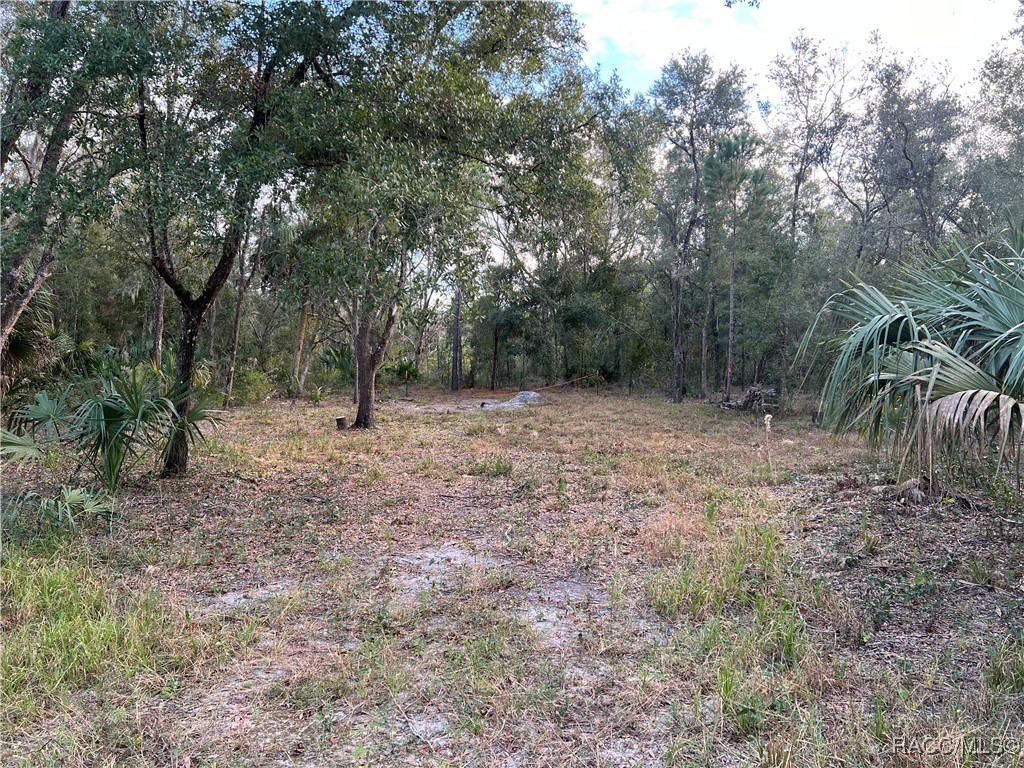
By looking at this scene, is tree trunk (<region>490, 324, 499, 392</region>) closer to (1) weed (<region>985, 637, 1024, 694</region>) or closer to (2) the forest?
(2) the forest

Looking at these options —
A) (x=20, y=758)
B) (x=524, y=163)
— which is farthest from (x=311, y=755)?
(x=524, y=163)

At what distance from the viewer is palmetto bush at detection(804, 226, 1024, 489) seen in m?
2.67

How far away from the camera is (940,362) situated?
9.71 ft

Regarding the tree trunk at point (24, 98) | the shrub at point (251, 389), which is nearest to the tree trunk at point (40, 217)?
the tree trunk at point (24, 98)

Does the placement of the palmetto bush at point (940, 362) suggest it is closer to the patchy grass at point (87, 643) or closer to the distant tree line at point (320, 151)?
the distant tree line at point (320, 151)

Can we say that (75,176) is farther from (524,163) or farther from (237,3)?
(524,163)

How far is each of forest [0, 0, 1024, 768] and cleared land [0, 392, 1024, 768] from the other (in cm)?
2

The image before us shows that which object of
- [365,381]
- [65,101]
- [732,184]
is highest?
[732,184]

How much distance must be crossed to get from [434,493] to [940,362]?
14.9ft

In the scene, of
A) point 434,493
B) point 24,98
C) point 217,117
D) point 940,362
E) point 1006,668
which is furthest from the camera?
point 434,493

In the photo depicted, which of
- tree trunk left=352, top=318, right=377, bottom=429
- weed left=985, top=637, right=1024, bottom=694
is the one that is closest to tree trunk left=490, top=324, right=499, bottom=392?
tree trunk left=352, top=318, right=377, bottom=429

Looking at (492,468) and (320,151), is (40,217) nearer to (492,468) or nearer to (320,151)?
(320,151)

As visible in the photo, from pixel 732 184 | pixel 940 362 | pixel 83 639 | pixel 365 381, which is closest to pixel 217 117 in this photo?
pixel 83 639

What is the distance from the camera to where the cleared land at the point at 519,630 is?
212cm
